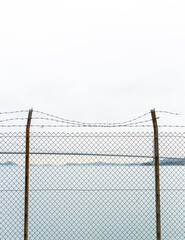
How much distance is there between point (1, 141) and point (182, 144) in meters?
3.40

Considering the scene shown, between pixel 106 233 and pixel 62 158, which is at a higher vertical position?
pixel 62 158

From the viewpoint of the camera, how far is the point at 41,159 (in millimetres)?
5836

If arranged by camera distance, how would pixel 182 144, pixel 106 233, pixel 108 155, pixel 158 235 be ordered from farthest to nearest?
pixel 106 233
pixel 182 144
pixel 158 235
pixel 108 155

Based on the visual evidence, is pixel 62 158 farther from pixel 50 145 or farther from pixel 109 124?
pixel 109 124

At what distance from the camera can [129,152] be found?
20.6ft

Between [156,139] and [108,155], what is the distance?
3.29 ft

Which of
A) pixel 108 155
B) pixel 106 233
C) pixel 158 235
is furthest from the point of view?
pixel 106 233

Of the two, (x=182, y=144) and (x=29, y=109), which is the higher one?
(x=29, y=109)

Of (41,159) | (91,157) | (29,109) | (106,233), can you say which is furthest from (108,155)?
(106,233)

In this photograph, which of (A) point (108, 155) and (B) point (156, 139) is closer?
(A) point (108, 155)

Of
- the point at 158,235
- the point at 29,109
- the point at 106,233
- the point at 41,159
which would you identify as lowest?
the point at 106,233

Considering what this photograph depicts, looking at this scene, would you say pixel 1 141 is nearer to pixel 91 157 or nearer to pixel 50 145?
pixel 50 145

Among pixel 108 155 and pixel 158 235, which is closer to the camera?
pixel 108 155

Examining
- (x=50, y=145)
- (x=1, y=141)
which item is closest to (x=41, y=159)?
(x=50, y=145)
